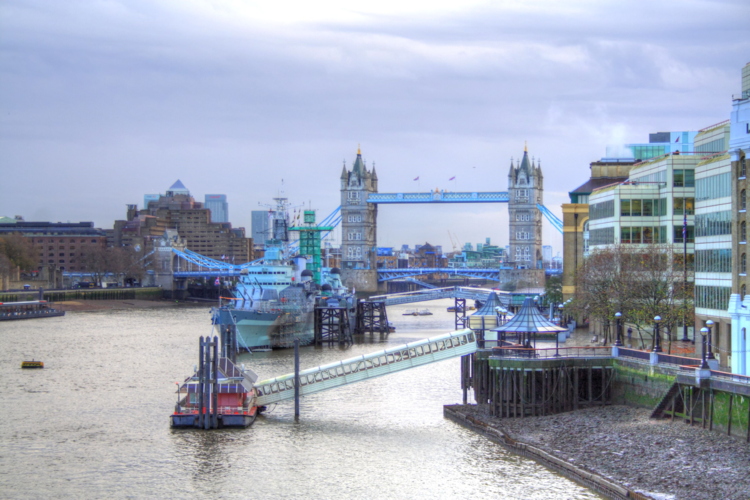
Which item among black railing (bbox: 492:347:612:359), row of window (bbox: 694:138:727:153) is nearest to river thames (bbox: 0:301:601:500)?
black railing (bbox: 492:347:612:359)

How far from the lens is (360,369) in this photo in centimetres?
3641

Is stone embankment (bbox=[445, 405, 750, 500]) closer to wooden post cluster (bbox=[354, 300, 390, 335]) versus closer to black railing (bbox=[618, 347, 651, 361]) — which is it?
black railing (bbox=[618, 347, 651, 361])

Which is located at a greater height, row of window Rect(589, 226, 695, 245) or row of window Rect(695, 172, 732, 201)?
row of window Rect(695, 172, 732, 201)

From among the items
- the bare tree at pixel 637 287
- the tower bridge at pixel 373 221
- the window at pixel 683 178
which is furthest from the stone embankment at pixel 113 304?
the window at pixel 683 178

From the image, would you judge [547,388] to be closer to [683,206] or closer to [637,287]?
[637,287]

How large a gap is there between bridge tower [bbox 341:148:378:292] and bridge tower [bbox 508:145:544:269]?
22620 mm

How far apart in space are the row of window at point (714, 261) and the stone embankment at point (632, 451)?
22.3ft

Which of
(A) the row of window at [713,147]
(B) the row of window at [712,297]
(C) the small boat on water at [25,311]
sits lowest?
(C) the small boat on water at [25,311]

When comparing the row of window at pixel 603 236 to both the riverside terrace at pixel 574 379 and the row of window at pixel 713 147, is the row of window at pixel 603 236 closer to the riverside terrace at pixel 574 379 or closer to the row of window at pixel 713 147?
the row of window at pixel 713 147

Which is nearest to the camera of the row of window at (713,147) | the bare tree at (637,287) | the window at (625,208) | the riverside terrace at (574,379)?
the riverside terrace at (574,379)

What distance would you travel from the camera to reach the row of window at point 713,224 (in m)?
35.0

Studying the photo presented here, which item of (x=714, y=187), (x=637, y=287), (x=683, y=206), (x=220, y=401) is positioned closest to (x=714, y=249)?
(x=714, y=187)

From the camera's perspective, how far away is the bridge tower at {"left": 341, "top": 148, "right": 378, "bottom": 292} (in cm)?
17475

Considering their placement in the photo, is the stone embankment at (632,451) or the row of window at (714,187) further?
the row of window at (714,187)
